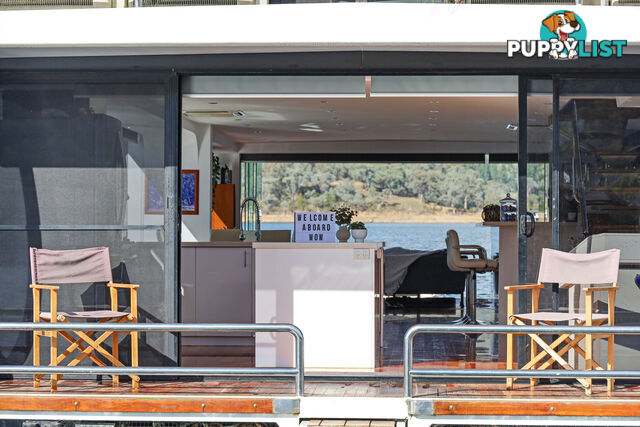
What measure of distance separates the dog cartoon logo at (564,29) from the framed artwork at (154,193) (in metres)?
2.85

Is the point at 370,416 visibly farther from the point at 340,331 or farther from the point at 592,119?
the point at 592,119

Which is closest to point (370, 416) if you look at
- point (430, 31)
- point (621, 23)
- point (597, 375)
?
point (597, 375)

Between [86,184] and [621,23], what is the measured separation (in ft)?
12.8

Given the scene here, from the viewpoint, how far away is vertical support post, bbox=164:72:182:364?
6223 millimetres

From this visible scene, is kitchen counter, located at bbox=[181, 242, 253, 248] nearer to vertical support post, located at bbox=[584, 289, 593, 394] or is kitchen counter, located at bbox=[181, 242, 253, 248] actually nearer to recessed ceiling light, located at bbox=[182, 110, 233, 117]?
recessed ceiling light, located at bbox=[182, 110, 233, 117]

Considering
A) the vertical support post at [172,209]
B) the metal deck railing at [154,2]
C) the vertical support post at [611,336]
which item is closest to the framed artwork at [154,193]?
the vertical support post at [172,209]

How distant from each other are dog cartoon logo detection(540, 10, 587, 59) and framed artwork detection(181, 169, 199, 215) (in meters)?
6.21

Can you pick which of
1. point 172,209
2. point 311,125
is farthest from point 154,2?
point 311,125

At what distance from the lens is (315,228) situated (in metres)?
6.66

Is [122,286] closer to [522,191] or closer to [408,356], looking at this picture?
[408,356]

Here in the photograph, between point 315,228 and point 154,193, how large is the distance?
126 cm

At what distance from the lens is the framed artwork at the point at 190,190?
36.5 feet

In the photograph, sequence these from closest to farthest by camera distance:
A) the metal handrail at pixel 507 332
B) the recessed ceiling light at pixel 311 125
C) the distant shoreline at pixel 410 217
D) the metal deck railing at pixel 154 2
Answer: the metal handrail at pixel 507 332
the metal deck railing at pixel 154 2
the recessed ceiling light at pixel 311 125
the distant shoreline at pixel 410 217

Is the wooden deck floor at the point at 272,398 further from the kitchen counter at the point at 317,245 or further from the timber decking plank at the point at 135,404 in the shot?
the kitchen counter at the point at 317,245
